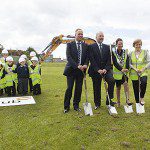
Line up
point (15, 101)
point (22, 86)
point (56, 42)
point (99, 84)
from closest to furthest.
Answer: point (99, 84) < point (15, 101) < point (22, 86) < point (56, 42)

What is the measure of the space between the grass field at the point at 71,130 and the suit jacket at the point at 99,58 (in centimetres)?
123

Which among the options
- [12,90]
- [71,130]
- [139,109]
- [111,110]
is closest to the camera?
[71,130]

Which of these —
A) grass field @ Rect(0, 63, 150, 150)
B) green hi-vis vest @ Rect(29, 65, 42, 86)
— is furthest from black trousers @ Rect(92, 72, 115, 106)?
green hi-vis vest @ Rect(29, 65, 42, 86)

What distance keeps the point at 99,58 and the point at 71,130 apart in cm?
247

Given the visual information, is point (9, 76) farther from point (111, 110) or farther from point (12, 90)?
point (111, 110)

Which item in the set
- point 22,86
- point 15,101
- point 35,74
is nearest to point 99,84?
point 15,101

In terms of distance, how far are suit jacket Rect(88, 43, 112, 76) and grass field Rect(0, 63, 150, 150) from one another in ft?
4.05

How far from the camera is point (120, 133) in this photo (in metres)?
6.36

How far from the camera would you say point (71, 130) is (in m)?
6.61

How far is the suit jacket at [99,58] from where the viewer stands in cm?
825

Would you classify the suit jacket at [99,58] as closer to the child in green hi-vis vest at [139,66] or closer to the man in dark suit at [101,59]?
the man in dark suit at [101,59]

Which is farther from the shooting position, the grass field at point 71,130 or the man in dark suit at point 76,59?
the man in dark suit at point 76,59

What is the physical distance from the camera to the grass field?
578 cm

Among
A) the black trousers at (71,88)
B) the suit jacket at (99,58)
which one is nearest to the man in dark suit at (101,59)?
the suit jacket at (99,58)
